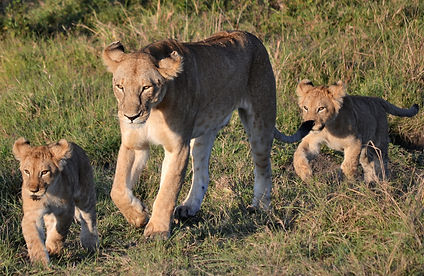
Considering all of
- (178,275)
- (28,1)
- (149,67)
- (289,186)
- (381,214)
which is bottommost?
(28,1)

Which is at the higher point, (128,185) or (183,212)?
(128,185)

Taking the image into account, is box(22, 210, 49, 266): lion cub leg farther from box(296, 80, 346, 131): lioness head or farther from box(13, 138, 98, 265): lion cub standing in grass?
box(296, 80, 346, 131): lioness head

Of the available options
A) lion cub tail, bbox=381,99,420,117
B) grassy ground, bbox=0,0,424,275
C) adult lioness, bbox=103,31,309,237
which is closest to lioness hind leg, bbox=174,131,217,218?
adult lioness, bbox=103,31,309,237

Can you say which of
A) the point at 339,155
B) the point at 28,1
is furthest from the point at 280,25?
the point at 28,1

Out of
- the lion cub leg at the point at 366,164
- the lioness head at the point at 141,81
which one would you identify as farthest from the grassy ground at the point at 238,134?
the lioness head at the point at 141,81

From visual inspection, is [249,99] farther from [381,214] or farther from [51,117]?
[51,117]

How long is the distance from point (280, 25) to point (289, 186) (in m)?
3.59

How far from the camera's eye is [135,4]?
10.1 meters

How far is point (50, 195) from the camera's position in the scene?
4508mm

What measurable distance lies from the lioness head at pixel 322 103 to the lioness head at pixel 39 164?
7.81 ft

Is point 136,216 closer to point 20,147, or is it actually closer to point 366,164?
point 20,147

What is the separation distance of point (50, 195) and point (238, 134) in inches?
115

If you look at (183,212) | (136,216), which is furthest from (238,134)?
(136,216)

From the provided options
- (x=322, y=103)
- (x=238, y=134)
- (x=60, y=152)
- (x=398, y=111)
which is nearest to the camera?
(x=60, y=152)
